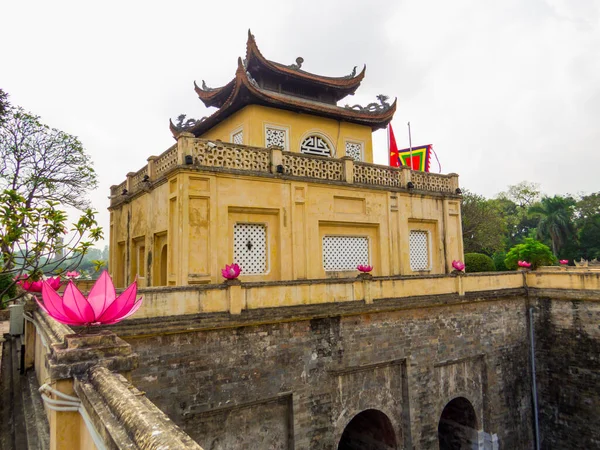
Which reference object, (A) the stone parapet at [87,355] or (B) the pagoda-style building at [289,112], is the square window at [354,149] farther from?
(A) the stone parapet at [87,355]

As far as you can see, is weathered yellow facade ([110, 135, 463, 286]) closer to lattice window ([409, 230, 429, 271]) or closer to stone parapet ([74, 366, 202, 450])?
lattice window ([409, 230, 429, 271])

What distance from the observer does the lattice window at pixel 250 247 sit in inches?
387

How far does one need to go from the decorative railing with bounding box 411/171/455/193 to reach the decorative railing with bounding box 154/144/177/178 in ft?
25.7

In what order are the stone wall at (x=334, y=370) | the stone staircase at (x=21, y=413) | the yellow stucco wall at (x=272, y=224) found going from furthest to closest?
the yellow stucco wall at (x=272, y=224)
the stone wall at (x=334, y=370)
the stone staircase at (x=21, y=413)

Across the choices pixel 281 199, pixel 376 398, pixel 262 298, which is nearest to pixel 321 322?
pixel 262 298

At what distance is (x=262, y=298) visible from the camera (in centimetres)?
815

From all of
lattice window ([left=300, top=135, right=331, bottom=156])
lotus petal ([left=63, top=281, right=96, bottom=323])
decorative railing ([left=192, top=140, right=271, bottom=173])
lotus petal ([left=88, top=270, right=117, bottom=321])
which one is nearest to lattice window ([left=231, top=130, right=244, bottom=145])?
lattice window ([left=300, top=135, right=331, bottom=156])

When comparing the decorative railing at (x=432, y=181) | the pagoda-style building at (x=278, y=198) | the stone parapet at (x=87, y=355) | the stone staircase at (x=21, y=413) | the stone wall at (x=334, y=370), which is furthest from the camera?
the decorative railing at (x=432, y=181)

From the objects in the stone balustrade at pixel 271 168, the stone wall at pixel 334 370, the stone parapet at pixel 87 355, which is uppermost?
the stone balustrade at pixel 271 168

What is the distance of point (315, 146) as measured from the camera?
44.5 feet

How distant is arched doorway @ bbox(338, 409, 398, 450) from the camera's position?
9.98 meters

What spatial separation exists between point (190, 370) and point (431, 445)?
7059 millimetres

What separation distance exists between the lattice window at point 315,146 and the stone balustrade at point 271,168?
2.21 meters

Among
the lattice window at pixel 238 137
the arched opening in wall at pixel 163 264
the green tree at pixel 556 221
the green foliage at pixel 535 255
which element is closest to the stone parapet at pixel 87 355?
the arched opening in wall at pixel 163 264
